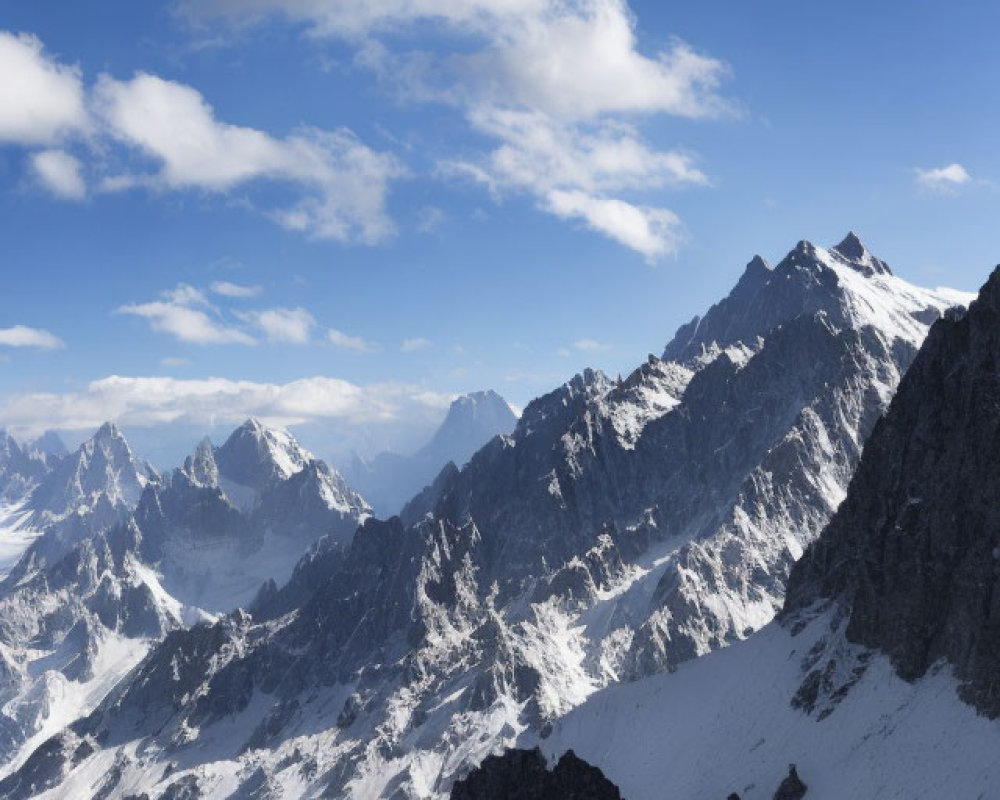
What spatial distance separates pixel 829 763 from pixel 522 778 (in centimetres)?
4149

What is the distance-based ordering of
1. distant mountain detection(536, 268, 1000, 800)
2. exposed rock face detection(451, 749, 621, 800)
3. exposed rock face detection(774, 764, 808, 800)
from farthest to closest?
exposed rock face detection(451, 749, 621, 800) < exposed rock face detection(774, 764, 808, 800) < distant mountain detection(536, 268, 1000, 800)

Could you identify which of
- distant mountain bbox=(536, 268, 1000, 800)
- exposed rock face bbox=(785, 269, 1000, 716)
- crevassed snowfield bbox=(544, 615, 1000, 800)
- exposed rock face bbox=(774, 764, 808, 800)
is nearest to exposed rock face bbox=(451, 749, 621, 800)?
crevassed snowfield bbox=(544, 615, 1000, 800)

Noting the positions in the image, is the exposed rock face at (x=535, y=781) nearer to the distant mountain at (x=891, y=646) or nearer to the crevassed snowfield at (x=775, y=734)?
the crevassed snowfield at (x=775, y=734)

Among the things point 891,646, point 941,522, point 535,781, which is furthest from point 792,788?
point 941,522

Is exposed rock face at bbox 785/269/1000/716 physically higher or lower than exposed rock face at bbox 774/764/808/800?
higher

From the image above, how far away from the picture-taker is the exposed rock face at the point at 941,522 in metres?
113

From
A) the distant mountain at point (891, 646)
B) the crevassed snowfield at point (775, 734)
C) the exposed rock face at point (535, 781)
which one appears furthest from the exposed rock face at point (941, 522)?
the exposed rock face at point (535, 781)

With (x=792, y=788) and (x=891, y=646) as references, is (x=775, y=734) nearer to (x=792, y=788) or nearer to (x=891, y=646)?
(x=792, y=788)

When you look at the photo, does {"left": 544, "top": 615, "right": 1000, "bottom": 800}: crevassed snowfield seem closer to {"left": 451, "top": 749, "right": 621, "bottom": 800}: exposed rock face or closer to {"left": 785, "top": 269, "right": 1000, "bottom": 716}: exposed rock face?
{"left": 785, "top": 269, "right": 1000, "bottom": 716}: exposed rock face

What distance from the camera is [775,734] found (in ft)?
434

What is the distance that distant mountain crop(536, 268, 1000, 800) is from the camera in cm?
10938

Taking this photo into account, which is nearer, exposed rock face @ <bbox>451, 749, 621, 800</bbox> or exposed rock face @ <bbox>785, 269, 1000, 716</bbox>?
exposed rock face @ <bbox>785, 269, 1000, 716</bbox>

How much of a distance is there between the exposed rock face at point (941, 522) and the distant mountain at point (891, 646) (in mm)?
227

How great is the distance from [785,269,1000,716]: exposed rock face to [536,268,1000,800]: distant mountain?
0.75 feet
